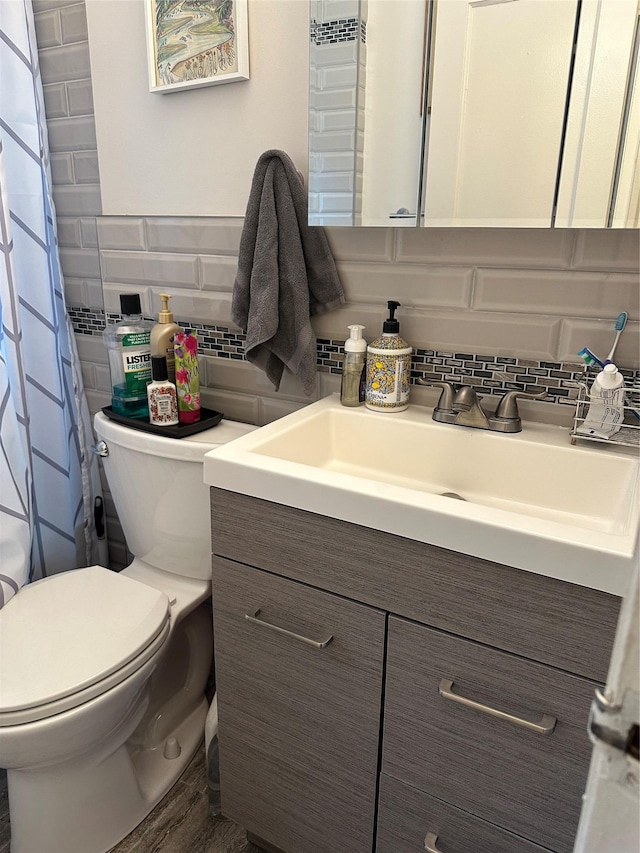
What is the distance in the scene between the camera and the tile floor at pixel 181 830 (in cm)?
131

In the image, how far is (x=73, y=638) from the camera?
1192 millimetres

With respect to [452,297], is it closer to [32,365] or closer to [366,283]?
[366,283]

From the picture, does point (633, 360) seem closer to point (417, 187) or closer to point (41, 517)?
point (417, 187)

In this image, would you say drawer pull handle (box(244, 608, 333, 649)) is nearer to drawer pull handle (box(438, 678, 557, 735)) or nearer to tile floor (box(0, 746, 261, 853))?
drawer pull handle (box(438, 678, 557, 735))

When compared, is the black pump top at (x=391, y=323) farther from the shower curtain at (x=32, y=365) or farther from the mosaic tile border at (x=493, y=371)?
the shower curtain at (x=32, y=365)

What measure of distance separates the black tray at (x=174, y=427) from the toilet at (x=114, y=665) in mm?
15

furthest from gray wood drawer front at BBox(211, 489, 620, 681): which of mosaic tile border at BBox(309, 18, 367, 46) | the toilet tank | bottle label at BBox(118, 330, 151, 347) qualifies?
mosaic tile border at BBox(309, 18, 367, 46)

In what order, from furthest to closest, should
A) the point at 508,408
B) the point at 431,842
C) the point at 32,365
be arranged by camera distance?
the point at 32,365 → the point at 508,408 → the point at 431,842

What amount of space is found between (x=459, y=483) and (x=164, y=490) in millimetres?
631

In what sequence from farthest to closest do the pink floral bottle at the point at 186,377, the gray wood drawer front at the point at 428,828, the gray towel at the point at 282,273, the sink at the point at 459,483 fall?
the pink floral bottle at the point at 186,377 → the gray towel at the point at 282,273 → the gray wood drawer front at the point at 428,828 → the sink at the point at 459,483

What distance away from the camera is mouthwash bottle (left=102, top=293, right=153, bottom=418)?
4.61 feet

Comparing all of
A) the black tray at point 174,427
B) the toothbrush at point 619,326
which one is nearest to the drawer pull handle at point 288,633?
the black tray at point 174,427

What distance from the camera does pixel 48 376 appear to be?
1576 mm

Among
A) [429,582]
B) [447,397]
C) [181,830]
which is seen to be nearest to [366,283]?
[447,397]
